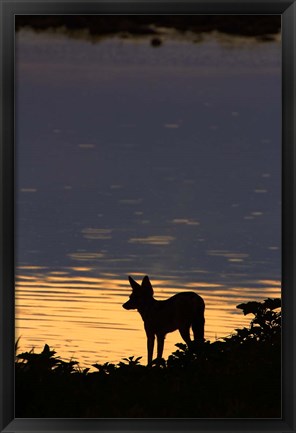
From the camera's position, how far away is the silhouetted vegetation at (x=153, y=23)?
464 cm

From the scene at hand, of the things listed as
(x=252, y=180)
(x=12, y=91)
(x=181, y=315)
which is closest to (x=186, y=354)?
(x=181, y=315)

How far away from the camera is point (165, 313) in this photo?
4.67 meters

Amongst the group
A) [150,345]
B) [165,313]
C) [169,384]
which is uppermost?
[165,313]

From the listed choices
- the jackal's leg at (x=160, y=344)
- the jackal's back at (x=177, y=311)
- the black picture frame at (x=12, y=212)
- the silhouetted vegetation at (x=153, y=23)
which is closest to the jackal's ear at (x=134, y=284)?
the jackal's back at (x=177, y=311)

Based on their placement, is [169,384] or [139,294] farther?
[169,384]

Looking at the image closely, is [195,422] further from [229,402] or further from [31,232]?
[31,232]

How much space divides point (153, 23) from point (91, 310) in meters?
1.45

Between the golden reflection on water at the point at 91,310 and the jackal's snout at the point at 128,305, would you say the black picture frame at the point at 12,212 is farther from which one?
the jackal's snout at the point at 128,305

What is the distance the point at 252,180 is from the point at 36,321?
128 cm

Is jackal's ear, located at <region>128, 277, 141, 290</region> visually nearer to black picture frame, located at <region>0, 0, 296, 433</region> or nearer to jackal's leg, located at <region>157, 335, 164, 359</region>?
jackal's leg, located at <region>157, 335, 164, 359</region>

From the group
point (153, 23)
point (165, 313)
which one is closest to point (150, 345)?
point (165, 313)

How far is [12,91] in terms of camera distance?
4633 mm

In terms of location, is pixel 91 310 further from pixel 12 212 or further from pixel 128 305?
pixel 12 212

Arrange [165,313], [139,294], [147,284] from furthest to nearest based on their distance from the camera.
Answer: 1. [165,313]
2. [147,284]
3. [139,294]
